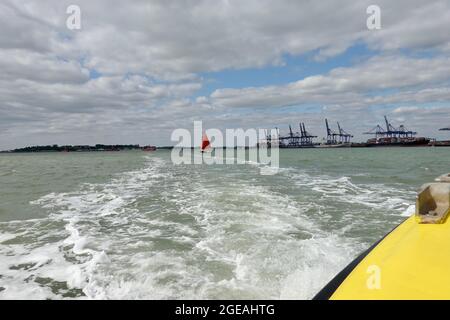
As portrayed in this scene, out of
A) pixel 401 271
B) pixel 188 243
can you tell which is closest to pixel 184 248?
pixel 188 243

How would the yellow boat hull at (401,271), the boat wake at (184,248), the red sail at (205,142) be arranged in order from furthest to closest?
the red sail at (205,142) < the boat wake at (184,248) < the yellow boat hull at (401,271)

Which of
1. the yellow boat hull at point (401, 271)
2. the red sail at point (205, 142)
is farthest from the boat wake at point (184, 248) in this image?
the red sail at point (205, 142)

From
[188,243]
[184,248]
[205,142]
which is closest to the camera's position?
[184,248]

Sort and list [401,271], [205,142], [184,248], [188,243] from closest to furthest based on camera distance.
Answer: [401,271] → [184,248] → [188,243] → [205,142]

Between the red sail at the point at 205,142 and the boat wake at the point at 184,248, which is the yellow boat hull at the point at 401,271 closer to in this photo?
the boat wake at the point at 184,248

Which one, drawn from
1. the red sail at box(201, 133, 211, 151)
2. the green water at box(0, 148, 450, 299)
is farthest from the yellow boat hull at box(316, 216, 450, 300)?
the red sail at box(201, 133, 211, 151)

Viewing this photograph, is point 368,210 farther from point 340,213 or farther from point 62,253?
point 62,253

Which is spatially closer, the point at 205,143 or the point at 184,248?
the point at 184,248

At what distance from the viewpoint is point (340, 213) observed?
35.4 feet

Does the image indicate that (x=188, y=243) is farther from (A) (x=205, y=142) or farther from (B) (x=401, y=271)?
(A) (x=205, y=142)

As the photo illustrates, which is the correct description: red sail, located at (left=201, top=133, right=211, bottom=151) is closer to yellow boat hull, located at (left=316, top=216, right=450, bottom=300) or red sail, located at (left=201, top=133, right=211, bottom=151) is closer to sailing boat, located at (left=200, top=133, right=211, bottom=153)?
sailing boat, located at (left=200, top=133, right=211, bottom=153)

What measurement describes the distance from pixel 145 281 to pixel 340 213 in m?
7.49
